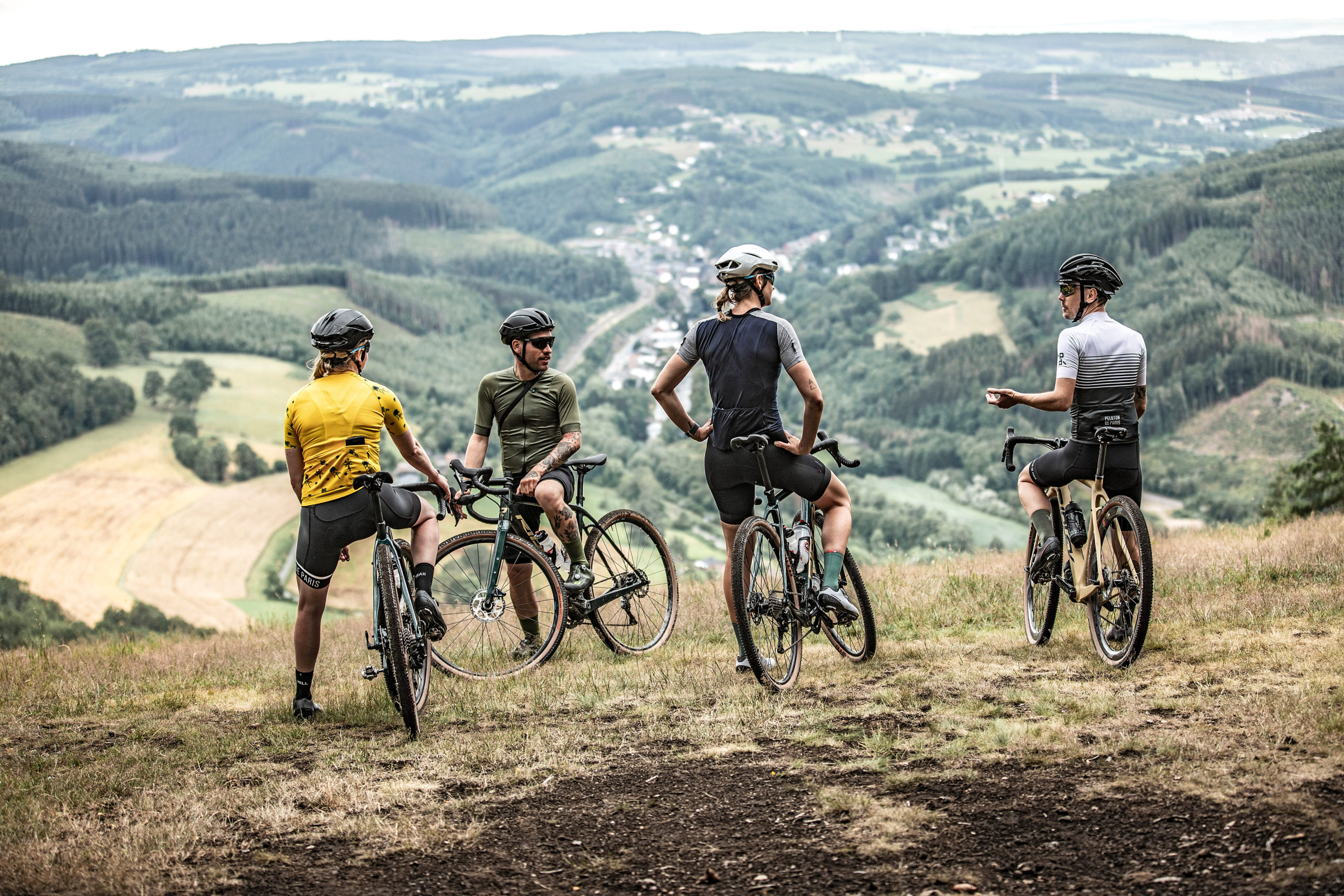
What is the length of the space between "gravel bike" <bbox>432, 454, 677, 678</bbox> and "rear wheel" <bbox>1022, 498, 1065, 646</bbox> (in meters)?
2.50

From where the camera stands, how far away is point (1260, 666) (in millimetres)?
6074

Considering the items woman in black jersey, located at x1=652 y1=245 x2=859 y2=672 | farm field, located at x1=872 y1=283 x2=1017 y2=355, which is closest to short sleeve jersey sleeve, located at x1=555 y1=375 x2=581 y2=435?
woman in black jersey, located at x1=652 y1=245 x2=859 y2=672

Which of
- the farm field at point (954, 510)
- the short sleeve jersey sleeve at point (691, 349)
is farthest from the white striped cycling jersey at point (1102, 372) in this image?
the farm field at point (954, 510)

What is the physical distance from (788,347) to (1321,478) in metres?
23.4

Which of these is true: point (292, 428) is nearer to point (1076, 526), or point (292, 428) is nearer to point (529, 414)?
point (529, 414)

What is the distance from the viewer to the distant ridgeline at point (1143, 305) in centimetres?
10356

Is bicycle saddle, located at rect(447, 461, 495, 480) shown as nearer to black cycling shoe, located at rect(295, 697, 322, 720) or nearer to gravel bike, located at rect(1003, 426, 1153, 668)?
black cycling shoe, located at rect(295, 697, 322, 720)

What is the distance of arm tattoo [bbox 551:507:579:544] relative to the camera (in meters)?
7.39

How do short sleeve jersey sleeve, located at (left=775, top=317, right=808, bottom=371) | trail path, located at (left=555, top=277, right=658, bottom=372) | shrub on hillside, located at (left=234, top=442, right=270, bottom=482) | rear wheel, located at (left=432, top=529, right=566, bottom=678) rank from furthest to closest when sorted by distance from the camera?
trail path, located at (left=555, top=277, right=658, bottom=372) < shrub on hillside, located at (left=234, top=442, right=270, bottom=482) < rear wheel, located at (left=432, top=529, right=566, bottom=678) < short sleeve jersey sleeve, located at (left=775, top=317, right=808, bottom=371)

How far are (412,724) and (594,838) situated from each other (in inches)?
74.0

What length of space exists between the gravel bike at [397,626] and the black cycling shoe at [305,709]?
2.06 feet

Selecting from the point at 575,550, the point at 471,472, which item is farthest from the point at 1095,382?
the point at 471,472

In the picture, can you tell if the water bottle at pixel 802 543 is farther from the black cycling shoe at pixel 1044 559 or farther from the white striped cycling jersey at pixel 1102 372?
the white striped cycling jersey at pixel 1102 372

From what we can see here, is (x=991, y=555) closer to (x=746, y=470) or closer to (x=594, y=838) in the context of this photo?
(x=746, y=470)
